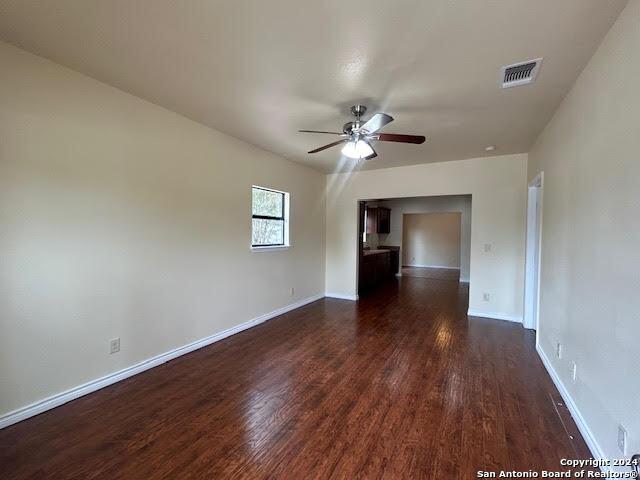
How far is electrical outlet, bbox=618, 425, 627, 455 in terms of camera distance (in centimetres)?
146

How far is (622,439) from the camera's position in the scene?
1.49 meters

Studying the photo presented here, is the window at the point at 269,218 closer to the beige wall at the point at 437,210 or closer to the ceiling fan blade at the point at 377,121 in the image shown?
the ceiling fan blade at the point at 377,121

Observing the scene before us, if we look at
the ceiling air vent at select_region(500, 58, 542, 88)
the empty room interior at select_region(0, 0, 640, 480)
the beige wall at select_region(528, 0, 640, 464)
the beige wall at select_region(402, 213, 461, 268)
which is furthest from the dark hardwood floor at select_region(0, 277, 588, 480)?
the beige wall at select_region(402, 213, 461, 268)

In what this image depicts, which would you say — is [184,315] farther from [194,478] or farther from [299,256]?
[299,256]

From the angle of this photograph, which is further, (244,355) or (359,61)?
(244,355)

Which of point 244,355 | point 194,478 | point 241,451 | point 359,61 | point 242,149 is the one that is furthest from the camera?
point 242,149

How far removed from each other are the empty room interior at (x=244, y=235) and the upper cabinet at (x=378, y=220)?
16.5ft

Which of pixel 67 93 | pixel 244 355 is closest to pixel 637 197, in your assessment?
pixel 244 355

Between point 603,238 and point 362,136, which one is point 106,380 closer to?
point 362,136

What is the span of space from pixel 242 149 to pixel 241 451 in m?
3.36

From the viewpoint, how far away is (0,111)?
1.94m

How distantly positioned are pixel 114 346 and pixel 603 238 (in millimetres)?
3751

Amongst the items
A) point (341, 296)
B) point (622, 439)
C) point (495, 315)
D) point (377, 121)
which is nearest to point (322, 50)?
point (377, 121)

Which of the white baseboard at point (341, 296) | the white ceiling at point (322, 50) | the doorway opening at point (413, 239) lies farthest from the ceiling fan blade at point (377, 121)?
the white baseboard at point (341, 296)
